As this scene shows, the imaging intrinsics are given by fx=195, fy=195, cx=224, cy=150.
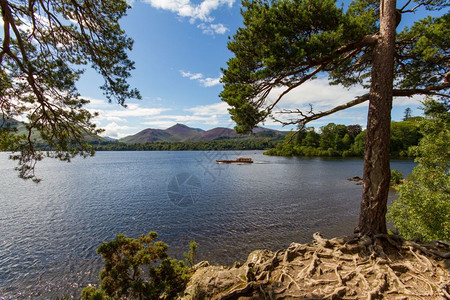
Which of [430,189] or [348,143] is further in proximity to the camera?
[348,143]

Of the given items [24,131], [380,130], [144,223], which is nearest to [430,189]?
[380,130]

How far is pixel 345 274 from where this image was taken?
5.04 meters

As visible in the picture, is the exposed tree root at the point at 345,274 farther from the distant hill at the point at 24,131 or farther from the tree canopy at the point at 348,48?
the distant hill at the point at 24,131

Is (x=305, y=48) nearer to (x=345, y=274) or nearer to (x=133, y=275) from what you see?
(x=345, y=274)

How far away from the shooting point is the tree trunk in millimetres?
5730

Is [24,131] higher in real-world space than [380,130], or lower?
higher

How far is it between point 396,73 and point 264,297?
994cm

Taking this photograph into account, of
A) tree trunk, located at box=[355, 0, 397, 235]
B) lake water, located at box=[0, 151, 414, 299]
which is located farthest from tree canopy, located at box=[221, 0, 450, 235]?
lake water, located at box=[0, 151, 414, 299]

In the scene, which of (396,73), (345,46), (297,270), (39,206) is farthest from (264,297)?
(39,206)

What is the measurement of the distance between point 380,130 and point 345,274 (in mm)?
4129

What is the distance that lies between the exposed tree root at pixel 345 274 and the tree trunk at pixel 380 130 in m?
0.69

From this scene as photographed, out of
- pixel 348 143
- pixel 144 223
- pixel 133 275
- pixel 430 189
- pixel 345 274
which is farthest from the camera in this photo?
pixel 348 143

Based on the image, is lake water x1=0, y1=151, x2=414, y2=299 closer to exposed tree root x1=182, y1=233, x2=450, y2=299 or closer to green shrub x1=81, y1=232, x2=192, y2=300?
green shrub x1=81, y1=232, x2=192, y2=300

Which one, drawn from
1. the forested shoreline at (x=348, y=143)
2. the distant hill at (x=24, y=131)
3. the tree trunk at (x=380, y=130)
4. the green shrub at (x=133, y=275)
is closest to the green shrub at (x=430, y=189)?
the tree trunk at (x=380, y=130)
